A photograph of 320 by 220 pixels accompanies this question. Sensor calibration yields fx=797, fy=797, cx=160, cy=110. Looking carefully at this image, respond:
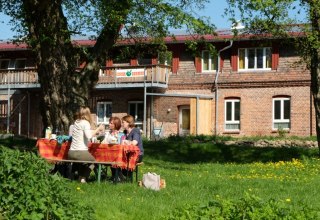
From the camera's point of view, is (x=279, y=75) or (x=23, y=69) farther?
(x=23, y=69)

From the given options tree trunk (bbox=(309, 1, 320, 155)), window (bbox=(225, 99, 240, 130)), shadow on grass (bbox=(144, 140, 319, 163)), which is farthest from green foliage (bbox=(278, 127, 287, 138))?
tree trunk (bbox=(309, 1, 320, 155))

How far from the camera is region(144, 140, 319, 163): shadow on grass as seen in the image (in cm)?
2970

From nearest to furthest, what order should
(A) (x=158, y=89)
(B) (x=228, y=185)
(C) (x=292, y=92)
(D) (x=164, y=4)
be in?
(B) (x=228, y=185), (D) (x=164, y=4), (C) (x=292, y=92), (A) (x=158, y=89)

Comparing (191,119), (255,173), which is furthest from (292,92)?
(255,173)

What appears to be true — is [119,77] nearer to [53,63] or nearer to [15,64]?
[15,64]

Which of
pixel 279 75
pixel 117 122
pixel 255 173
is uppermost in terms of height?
pixel 279 75

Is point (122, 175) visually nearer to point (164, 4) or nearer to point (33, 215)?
point (164, 4)

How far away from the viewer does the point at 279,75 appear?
43281mm

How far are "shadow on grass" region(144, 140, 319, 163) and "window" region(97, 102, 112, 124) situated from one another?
14442 mm

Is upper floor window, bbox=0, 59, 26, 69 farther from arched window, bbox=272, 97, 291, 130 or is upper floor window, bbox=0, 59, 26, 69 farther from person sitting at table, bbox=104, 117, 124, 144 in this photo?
person sitting at table, bbox=104, 117, 124, 144

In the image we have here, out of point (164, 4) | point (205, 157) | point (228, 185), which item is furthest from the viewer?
point (205, 157)

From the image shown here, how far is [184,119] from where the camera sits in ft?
151

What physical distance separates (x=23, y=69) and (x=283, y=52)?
50.8 feet

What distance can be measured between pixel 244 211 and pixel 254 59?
3570 cm
